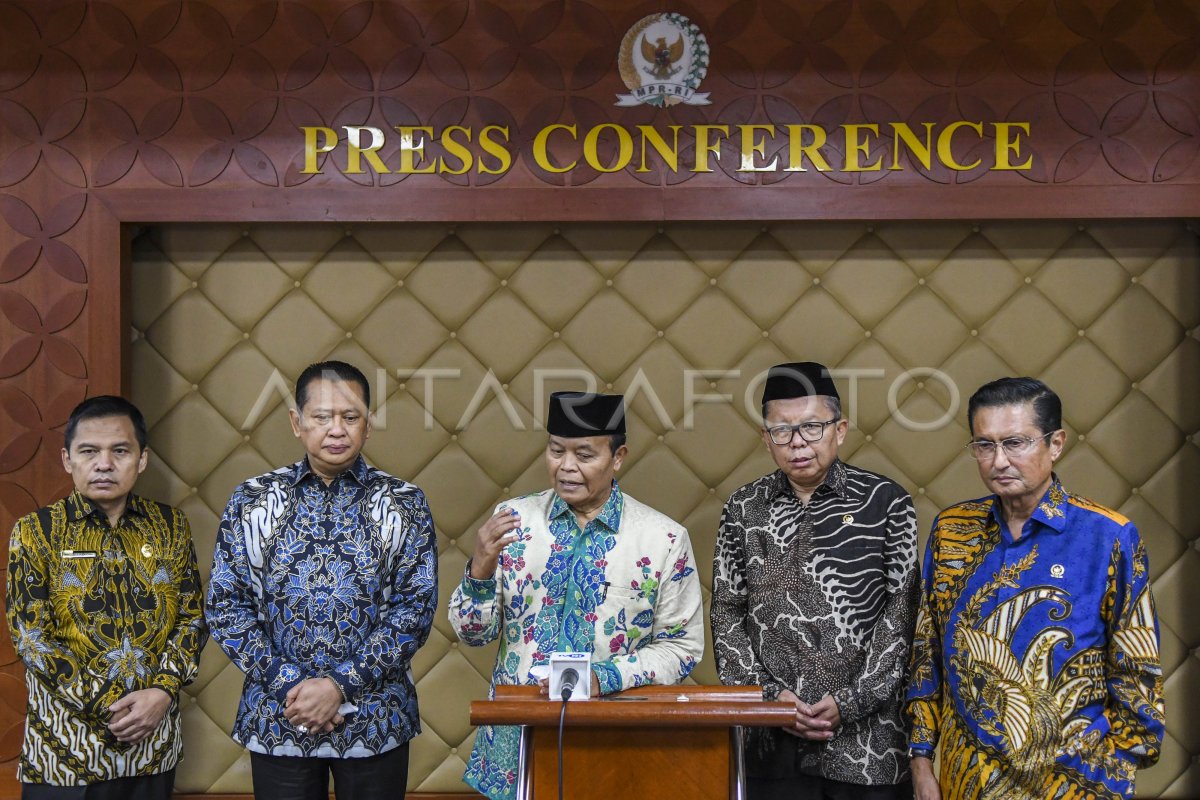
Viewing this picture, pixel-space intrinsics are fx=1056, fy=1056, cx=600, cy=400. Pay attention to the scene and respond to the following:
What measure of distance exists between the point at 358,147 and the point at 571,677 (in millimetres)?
1981

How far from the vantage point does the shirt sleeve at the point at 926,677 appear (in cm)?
206

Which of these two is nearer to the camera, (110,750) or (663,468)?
(110,750)

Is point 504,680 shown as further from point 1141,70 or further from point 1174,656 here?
point 1141,70

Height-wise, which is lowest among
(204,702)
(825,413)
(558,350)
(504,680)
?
(204,702)

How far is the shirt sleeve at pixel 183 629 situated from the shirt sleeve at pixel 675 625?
39.2 inches

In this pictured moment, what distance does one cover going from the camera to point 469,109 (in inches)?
123

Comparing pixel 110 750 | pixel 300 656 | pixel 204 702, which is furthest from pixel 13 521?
pixel 300 656

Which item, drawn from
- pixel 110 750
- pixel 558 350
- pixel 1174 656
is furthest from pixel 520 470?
pixel 1174 656

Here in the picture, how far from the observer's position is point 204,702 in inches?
125

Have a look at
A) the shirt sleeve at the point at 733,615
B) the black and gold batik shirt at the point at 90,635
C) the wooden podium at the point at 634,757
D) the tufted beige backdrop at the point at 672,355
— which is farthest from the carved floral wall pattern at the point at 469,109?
the wooden podium at the point at 634,757

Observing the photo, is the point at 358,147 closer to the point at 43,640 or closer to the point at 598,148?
the point at 598,148

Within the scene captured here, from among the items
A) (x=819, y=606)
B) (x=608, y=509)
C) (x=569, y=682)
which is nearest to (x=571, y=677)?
(x=569, y=682)

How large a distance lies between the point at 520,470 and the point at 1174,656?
2019 mm

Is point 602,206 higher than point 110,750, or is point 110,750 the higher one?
point 602,206
